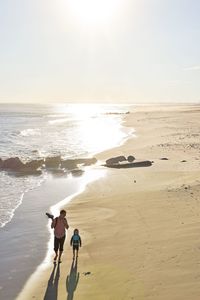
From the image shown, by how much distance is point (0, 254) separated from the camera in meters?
12.1

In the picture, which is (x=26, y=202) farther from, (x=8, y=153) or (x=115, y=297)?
(x=8, y=153)

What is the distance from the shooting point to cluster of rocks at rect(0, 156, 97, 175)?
92.1 feet

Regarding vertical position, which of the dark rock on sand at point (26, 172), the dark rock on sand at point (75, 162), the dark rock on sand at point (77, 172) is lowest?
the dark rock on sand at point (26, 172)

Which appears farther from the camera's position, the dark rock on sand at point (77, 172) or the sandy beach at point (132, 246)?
the dark rock on sand at point (77, 172)

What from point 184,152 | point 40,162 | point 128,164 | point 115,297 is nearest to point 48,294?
point 115,297

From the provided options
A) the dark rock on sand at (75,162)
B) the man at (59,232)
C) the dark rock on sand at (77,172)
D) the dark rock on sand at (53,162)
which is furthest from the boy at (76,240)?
the dark rock on sand at (53,162)

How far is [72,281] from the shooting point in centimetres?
1016

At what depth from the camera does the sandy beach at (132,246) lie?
9.45 meters

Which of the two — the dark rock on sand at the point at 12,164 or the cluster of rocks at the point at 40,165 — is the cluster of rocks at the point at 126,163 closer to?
the cluster of rocks at the point at 40,165

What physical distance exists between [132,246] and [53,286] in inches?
115

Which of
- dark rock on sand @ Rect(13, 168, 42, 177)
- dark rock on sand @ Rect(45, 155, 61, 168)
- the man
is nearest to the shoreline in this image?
the man

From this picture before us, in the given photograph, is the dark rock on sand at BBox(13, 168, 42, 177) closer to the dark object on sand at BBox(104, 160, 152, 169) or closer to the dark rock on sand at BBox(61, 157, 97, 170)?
the dark rock on sand at BBox(61, 157, 97, 170)

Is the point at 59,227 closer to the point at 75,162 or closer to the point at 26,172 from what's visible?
the point at 26,172

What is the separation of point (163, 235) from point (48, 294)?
14.2 ft
